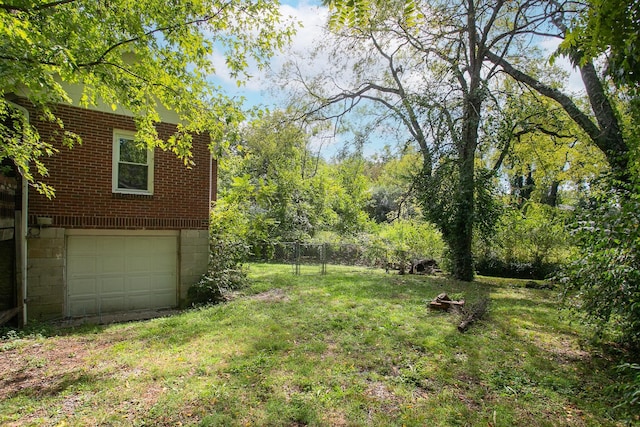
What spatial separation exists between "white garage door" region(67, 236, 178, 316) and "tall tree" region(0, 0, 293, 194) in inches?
105

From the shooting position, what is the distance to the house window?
8.08 metres

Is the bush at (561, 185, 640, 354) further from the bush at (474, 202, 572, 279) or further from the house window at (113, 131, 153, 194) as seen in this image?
the house window at (113, 131, 153, 194)

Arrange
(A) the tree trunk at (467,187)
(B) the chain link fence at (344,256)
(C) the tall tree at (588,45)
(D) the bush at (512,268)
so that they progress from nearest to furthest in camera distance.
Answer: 1. (C) the tall tree at (588,45)
2. (A) the tree trunk at (467,187)
3. (D) the bush at (512,268)
4. (B) the chain link fence at (344,256)

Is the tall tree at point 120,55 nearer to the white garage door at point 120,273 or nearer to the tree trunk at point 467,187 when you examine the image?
the white garage door at point 120,273

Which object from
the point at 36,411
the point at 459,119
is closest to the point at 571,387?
the point at 36,411

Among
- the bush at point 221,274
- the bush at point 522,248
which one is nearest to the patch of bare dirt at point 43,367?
the bush at point 221,274

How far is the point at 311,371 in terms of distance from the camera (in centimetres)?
444

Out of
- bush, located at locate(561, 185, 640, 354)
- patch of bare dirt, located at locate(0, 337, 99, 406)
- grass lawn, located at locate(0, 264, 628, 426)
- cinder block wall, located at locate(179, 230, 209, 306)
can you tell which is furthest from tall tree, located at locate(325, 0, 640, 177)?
cinder block wall, located at locate(179, 230, 209, 306)

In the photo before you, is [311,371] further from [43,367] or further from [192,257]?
[192,257]

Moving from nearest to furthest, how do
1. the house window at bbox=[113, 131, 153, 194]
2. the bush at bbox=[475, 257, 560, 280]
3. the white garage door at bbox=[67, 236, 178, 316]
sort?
the white garage door at bbox=[67, 236, 178, 316] → the house window at bbox=[113, 131, 153, 194] → the bush at bbox=[475, 257, 560, 280]

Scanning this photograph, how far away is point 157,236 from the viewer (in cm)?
876

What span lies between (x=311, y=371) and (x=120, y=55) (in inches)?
239

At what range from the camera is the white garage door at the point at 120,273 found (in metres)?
7.81

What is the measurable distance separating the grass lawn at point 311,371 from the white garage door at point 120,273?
5.20ft
